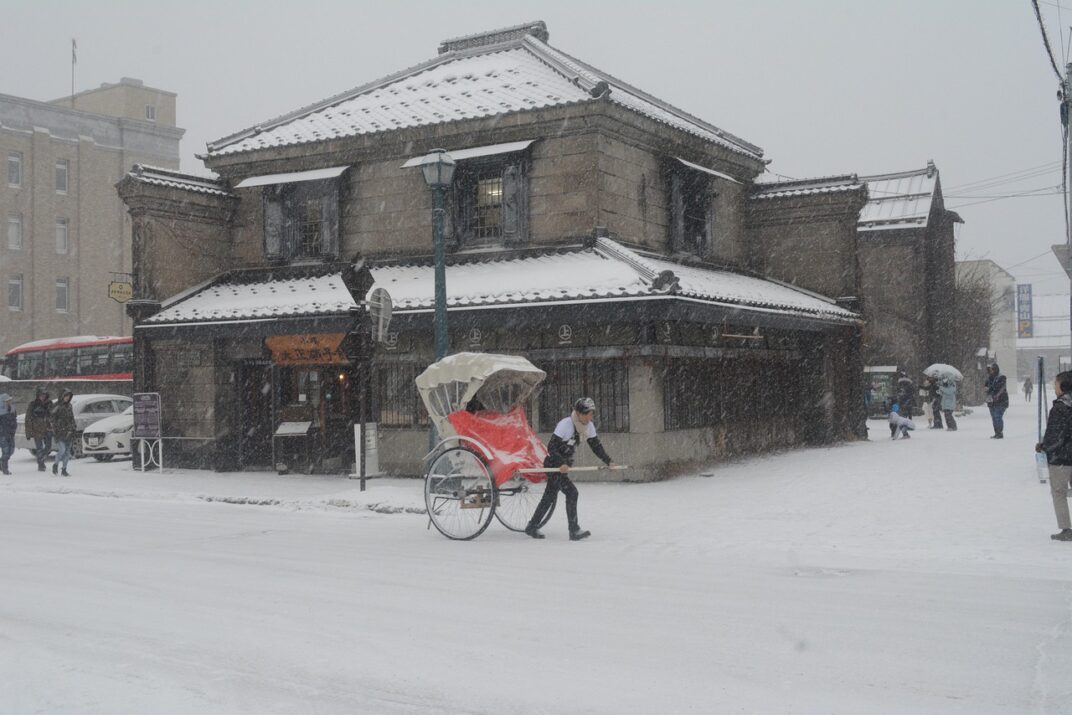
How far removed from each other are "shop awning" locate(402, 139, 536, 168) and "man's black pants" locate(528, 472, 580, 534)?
362 inches

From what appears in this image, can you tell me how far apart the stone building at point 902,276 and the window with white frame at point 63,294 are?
143 ft

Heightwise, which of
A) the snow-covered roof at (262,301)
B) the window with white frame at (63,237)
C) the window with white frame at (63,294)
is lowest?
the snow-covered roof at (262,301)

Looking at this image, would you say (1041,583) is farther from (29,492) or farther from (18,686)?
(29,492)

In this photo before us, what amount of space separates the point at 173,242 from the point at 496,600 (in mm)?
16394

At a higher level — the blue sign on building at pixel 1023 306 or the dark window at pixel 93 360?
the blue sign on building at pixel 1023 306

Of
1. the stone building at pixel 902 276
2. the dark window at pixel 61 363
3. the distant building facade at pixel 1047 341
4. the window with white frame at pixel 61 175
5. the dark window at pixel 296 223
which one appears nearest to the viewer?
the dark window at pixel 296 223

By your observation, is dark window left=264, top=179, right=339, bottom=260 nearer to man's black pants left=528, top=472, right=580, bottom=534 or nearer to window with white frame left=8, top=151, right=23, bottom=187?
man's black pants left=528, top=472, right=580, bottom=534

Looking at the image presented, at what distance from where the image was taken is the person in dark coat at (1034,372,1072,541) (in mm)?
10891

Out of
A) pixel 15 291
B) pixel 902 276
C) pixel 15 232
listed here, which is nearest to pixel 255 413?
pixel 902 276

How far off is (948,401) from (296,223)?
19.1 metres

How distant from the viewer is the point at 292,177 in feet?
71.9

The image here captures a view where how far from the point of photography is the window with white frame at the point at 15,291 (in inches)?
2218

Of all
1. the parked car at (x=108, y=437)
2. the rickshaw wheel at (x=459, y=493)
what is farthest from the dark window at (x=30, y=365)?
the rickshaw wheel at (x=459, y=493)

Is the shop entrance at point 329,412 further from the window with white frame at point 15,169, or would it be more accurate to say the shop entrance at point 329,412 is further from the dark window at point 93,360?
the window with white frame at point 15,169
